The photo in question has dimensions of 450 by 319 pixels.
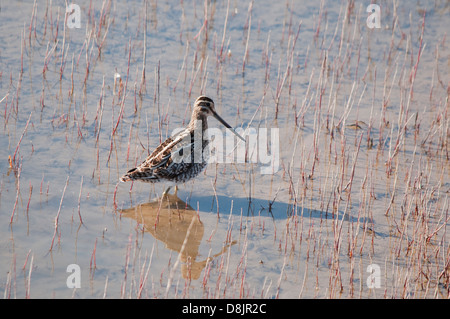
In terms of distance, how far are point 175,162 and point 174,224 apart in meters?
0.76

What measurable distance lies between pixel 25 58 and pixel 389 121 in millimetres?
5866

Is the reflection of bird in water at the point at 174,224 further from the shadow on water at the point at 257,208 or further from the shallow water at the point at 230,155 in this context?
the shadow on water at the point at 257,208

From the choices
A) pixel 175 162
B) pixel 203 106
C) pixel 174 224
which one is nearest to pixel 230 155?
pixel 203 106

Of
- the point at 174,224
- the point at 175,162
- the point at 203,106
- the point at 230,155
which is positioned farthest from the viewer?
the point at 230,155

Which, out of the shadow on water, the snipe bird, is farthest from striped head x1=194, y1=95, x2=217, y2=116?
the shadow on water

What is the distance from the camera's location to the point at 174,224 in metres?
6.80

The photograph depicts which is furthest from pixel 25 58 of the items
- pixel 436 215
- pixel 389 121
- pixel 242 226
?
pixel 436 215

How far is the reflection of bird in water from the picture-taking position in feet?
20.5

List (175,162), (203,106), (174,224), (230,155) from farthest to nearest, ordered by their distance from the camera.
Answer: (230,155) < (203,106) < (175,162) < (174,224)

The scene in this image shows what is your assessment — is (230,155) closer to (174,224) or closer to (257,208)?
(257,208)

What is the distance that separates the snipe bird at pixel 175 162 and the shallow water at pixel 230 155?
0.30 m

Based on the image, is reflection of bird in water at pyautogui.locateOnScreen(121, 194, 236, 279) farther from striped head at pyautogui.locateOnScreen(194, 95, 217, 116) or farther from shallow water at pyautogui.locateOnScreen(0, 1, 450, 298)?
striped head at pyautogui.locateOnScreen(194, 95, 217, 116)

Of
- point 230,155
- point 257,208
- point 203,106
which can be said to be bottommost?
point 257,208

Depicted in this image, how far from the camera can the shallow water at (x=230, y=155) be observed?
5887 mm
